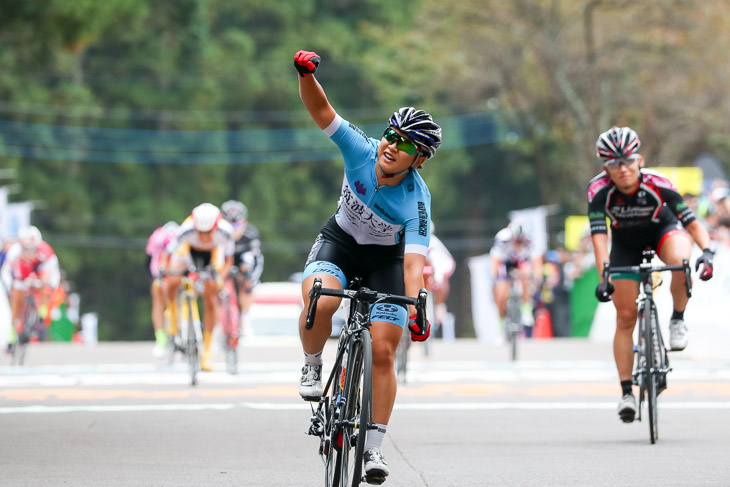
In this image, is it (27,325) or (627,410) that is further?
(27,325)

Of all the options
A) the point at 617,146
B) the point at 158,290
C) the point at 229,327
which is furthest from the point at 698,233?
the point at 158,290

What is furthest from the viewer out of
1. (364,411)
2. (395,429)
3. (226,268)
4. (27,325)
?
(27,325)

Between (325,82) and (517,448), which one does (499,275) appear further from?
(325,82)

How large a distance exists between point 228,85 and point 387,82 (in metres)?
8.30

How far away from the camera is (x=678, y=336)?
11.7 metres

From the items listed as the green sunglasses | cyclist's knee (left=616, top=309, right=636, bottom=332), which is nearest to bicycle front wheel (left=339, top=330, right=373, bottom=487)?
the green sunglasses

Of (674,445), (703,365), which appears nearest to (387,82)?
(703,365)

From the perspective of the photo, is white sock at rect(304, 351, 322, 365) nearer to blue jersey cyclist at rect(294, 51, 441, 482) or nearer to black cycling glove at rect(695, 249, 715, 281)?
blue jersey cyclist at rect(294, 51, 441, 482)

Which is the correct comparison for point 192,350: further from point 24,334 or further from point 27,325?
point 27,325

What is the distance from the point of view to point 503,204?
223 feet

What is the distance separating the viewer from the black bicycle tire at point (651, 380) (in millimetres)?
11133

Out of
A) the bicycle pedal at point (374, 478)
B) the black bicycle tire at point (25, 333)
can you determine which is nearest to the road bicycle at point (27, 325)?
the black bicycle tire at point (25, 333)

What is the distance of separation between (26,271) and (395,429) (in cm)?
1156

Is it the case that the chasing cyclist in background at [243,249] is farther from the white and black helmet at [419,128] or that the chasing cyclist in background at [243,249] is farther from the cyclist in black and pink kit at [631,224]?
the white and black helmet at [419,128]
